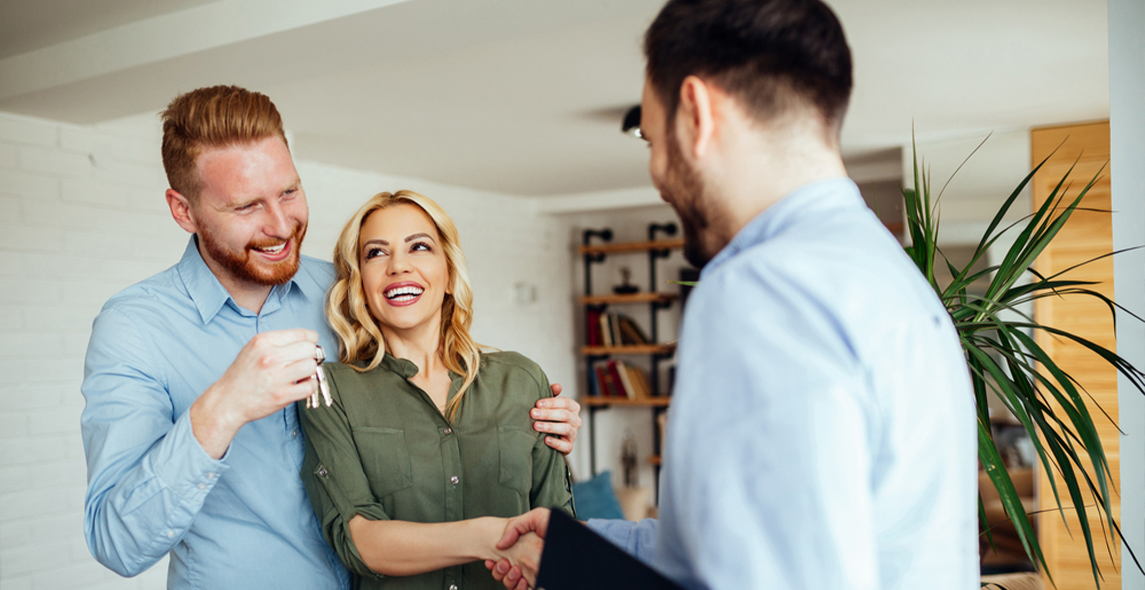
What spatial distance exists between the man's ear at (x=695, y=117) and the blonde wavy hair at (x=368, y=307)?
929mm

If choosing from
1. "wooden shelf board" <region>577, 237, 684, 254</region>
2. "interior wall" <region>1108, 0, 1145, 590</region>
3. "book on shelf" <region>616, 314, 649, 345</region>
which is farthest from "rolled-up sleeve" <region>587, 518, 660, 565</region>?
"book on shelf" <region>616, 314, 649, 345</region>

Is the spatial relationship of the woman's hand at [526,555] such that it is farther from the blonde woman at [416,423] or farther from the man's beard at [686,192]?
the man's beard at [686,192]

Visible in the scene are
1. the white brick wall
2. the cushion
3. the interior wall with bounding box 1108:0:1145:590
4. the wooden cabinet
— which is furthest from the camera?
the cushion

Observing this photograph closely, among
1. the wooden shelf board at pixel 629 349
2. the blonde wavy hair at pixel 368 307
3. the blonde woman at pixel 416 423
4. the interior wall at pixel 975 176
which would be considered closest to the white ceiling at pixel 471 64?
the interior wall at pixel 975 176

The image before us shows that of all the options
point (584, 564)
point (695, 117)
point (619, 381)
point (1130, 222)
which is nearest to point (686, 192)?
point (695, 117)

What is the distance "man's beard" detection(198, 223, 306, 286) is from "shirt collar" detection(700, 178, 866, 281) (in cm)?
102

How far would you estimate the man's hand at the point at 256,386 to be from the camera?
1.12m

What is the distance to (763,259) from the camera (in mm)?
651

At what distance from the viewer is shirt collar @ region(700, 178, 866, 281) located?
727mm

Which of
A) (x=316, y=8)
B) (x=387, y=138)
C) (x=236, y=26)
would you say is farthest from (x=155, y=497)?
(x=387, y=138)

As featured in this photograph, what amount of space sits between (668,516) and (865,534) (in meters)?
0.17

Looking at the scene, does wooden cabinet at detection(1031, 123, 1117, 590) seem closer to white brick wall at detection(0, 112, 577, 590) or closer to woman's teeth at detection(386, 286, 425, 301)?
woman's teeth at detection(386, 286, 425, 301)

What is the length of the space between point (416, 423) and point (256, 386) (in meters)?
0.45

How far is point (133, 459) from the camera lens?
1256mm
